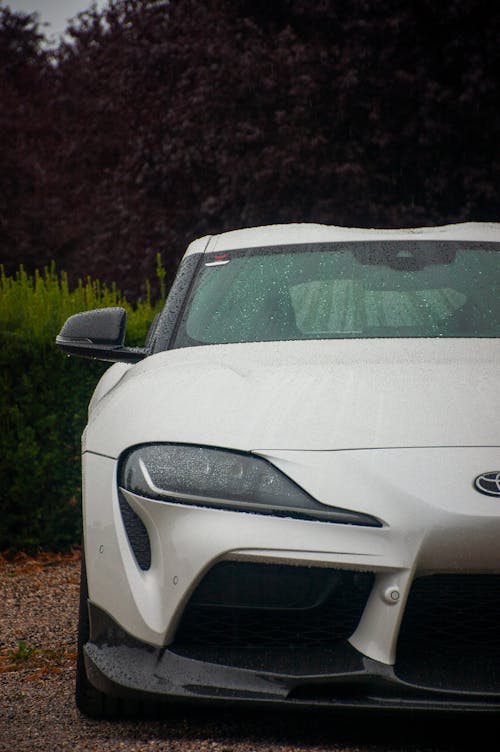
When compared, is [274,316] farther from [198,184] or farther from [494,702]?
[198,184]

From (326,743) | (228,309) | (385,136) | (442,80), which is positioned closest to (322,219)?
(385,136)

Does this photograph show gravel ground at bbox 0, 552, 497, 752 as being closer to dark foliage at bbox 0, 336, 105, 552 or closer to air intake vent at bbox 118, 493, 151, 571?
air intake vent at bbox 118, 493, 151, 571

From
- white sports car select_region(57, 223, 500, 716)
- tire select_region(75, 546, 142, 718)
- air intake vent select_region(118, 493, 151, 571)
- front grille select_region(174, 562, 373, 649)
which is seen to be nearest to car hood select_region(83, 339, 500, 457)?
white sports car select_region(57, 223, 500, 716)

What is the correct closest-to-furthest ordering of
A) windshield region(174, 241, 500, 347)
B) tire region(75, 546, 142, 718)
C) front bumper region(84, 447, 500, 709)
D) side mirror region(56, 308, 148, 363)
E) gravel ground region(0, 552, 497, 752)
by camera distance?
front bumper region(84, 447, 500, 709) < gravel ground region(0, 552, 497, 752) < tire region(75, 546, 142, 718) < windshield region(174, 241, 500, 347) < side mirror region(56, 308, 148, 363)

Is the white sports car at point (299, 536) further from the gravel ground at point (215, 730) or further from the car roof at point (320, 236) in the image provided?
the car roof at point (320, 236)

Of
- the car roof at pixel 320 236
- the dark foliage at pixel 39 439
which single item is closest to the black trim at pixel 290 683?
the car roof at pixel 320 236

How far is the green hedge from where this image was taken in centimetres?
634

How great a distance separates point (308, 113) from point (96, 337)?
15214mm

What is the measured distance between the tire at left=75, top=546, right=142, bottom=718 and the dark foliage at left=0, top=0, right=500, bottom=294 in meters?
15.6

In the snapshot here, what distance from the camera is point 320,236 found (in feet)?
14.2

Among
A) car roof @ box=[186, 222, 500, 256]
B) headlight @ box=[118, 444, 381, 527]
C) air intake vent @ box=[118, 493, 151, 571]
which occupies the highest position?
car roof @ box=[186, 222, 500, 256]

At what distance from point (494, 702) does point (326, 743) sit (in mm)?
569

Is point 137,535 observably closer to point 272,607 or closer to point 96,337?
point 272,607

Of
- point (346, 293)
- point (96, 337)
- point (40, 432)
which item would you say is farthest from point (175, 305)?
point (40, 432)
